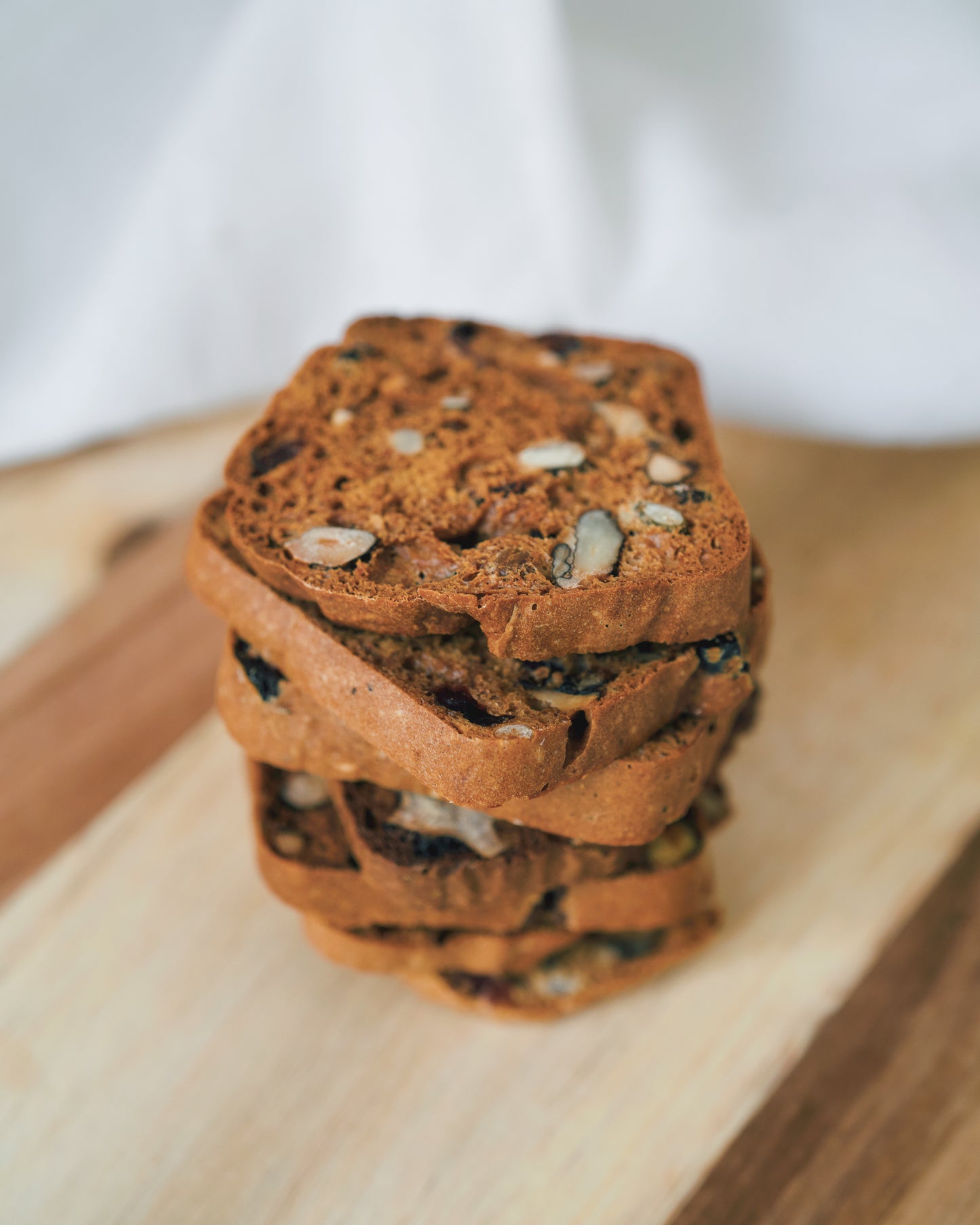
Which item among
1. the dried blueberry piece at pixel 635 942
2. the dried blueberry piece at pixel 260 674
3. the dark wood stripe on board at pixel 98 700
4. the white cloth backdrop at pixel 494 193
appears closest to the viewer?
the dried blueberry piece at pixel 260 674

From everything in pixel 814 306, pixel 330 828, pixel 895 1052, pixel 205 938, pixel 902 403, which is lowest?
pixel 895 1052

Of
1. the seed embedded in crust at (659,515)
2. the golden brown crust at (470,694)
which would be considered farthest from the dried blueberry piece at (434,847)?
the seed embedded in crust at (659,515)

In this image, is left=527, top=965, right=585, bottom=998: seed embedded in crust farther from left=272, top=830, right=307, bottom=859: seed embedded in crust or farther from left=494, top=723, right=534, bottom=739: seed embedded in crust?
left=494, top=723, right=534, bottom=739: seed embedded in crust

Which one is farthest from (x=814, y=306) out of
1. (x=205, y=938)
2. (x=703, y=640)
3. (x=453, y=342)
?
(x=205, y=938)

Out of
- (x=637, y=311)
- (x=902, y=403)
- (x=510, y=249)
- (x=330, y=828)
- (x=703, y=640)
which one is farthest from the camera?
(x=510, y=249)

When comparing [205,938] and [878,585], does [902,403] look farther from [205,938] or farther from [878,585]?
[205,938]

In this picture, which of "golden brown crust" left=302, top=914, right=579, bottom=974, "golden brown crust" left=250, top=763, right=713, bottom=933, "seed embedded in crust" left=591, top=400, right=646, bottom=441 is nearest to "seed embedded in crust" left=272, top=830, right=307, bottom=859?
"golden brown crust" left=250, top=763, right=713, bottom=933

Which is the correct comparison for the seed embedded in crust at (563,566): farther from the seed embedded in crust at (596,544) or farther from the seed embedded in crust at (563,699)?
the seed embedded in crust at (563,699)
